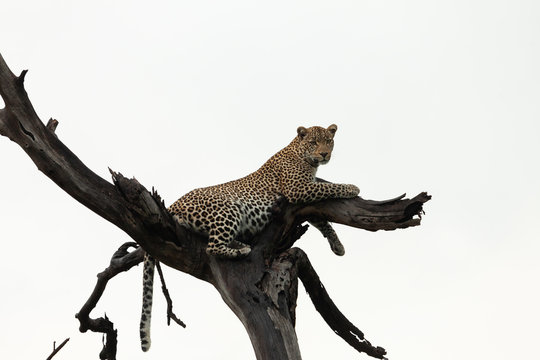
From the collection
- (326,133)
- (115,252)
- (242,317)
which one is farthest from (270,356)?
(326,133)

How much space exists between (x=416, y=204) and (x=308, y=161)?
2.31m

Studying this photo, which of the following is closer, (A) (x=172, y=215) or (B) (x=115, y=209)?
(B) (x=115, y=209)

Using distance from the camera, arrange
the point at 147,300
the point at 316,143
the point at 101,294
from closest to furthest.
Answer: the point at 147,300, the point at 101,294, the point at 316,143

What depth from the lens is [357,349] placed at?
1091 centimetres

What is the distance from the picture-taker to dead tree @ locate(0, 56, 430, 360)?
28.6 feet

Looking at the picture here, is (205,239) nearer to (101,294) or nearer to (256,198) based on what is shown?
(256,198)

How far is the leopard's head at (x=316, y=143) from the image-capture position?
11.3 m

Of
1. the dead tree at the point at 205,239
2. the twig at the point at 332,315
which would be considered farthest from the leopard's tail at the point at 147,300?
the twig at the point at 332,315

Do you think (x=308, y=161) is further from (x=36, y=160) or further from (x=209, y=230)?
(x=36, y=160)

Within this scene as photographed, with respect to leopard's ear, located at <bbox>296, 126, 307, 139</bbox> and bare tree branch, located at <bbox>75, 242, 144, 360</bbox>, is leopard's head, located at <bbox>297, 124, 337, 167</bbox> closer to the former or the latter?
leopard's ear, located at <bbox>296, 126, 307, 139</bbox>

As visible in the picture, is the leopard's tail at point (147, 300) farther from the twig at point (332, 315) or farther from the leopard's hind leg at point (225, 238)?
the twig at point (332, 315)

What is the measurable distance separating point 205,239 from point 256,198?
109 cm

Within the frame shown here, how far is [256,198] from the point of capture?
10.2 metres

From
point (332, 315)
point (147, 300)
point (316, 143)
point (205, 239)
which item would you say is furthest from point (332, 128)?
point (147, 300)
